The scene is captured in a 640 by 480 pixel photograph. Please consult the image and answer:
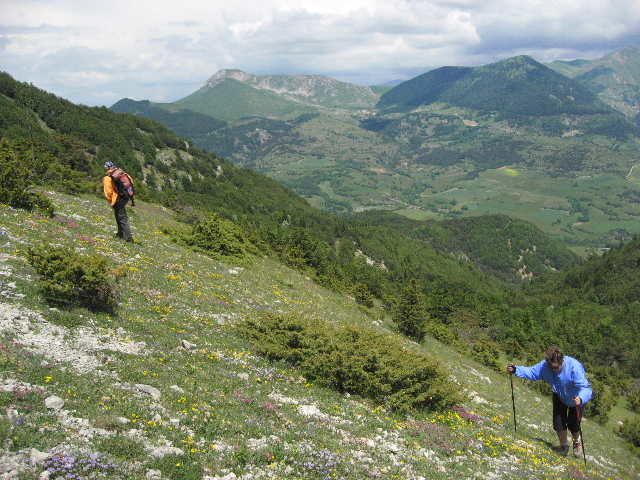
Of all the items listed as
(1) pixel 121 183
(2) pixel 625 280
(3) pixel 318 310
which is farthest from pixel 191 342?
(2) pixel 625 280

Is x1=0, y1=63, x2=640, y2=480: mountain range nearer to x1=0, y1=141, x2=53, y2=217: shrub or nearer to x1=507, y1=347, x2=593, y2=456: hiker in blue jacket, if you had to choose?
x1=0, y1=141, x2=53, y2=217: shrub

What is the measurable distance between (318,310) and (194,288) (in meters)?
10.0

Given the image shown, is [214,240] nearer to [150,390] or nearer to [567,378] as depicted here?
[150,390]

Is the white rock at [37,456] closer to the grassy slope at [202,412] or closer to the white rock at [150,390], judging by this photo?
the grassy slope at [202,412]

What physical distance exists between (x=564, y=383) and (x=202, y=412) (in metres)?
10.9

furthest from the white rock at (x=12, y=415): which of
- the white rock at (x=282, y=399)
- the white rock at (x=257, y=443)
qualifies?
the white rock at (x=282, y=399)

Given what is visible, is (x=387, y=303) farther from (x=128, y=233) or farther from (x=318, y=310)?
(x=128, y=233)

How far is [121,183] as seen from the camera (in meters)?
22.3

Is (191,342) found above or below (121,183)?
below

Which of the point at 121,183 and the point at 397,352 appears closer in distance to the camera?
the point at 397,352

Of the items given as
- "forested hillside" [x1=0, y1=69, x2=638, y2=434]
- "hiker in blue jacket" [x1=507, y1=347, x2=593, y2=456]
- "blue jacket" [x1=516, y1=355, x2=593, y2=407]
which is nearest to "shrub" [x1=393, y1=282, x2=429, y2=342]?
"forested hillside" [x1=0, y1=69, x2=638, y2=434]

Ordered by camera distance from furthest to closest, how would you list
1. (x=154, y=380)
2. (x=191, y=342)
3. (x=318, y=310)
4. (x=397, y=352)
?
(x=318, y=310) → (x=397, y=352) → (x=191, y=342) → (x=154, y=380)

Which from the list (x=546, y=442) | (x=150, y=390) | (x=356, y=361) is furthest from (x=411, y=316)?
(x=150, y=390)

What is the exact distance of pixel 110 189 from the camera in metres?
21.9
